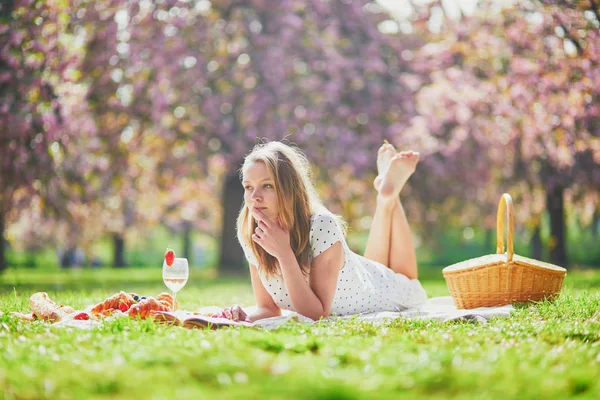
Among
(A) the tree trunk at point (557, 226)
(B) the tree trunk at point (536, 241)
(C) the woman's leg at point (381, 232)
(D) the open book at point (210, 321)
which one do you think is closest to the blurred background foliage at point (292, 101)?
(A) the tree trunk at point (557, 226)

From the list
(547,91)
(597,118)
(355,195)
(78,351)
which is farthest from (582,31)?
(355,195)

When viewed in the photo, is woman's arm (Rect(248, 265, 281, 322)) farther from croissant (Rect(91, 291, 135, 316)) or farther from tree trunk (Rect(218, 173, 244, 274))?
tree trunk (Rect(218, 173, 244, 274))

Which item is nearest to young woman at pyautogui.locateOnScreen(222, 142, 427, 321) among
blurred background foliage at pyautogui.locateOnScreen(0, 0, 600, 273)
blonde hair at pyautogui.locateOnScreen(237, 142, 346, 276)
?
blonde hair at pyautogui.locateOnScreen(237, 142, 346, 276)

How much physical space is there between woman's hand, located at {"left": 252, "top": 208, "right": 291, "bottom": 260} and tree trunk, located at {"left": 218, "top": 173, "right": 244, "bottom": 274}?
39.7 feet

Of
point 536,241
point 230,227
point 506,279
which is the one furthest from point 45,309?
point 536,241

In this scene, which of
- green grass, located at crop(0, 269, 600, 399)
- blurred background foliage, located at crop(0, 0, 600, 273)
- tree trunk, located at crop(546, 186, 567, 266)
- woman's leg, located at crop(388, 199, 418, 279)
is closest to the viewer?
green grass, located at crop(0, 269, 600, 399)

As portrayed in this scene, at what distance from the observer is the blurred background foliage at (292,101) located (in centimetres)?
1212

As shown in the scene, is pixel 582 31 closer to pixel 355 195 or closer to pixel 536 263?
pixel 536 263

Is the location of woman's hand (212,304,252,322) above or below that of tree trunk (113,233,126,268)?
above

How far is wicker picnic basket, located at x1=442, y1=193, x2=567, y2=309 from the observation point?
18.5 feet

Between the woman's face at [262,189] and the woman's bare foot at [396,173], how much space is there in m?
1.81

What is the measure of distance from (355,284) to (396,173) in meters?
1.38

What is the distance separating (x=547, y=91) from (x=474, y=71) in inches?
→ 161

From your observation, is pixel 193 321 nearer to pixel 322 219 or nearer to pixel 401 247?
pixel 322 219
